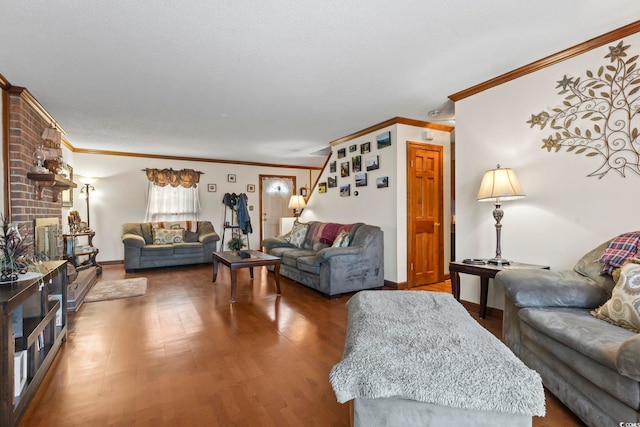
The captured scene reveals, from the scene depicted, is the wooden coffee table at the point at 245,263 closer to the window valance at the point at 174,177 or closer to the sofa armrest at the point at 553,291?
the sofa armrest at the point at 553,291

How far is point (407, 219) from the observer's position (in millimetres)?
4184

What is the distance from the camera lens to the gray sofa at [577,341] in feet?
4.13

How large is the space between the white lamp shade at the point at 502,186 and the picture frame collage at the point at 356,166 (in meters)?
1.64

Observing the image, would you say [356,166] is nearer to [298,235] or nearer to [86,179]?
[298,235]

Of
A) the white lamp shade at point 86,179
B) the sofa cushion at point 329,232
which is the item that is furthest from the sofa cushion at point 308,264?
the white lamp shade at point 86,179

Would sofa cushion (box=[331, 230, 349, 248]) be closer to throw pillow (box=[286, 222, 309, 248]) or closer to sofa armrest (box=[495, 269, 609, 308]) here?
throw pillow (box=[286, 222, 309, 248])

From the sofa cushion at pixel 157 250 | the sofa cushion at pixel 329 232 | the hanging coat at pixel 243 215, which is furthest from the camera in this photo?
the hanging coat at pixel 243 215

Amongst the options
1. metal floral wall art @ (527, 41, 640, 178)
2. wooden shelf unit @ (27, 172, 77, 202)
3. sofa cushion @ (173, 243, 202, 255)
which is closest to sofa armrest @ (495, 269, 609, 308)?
metal floral wall art @ (527, 41, 640, 178)

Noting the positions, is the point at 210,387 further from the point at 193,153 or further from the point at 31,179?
the point at 193,153

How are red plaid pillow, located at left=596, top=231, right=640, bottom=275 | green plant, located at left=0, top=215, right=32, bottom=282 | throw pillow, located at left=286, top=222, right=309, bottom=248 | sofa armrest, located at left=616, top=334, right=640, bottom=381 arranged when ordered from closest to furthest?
sofa armrest, located at left=616, top=334, right=640, bottom=381, green plant, located at left=0, top=215, right=32, bottom=282, red plaid pillow, located at left=596, top=231, right=640, bottom=275, throw pillow, located at left=286, top=222, right=309, bottom=248

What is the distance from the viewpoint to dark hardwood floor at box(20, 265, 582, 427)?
1.62 m

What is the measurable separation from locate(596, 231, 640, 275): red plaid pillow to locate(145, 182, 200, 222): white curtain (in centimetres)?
682

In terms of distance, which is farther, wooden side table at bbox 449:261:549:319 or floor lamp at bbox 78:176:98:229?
floor lamp at bbox 78:176:98:229

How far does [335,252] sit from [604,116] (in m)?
2.70
